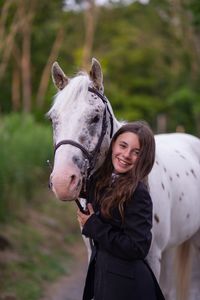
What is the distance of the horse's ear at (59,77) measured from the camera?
145 inches

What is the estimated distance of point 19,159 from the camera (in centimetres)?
1008

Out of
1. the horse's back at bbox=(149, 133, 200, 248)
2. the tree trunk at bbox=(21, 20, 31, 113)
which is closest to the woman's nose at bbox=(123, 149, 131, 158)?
the horse's back at bbox=(149, 133, 200, 248)

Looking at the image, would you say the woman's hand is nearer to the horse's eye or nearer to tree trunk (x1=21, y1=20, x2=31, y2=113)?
the horse's eye

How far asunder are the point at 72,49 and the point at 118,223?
31765mm

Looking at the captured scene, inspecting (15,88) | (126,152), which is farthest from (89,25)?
(126,152)

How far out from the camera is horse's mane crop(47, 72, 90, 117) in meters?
3.47

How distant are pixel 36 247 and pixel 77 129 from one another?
527 cm

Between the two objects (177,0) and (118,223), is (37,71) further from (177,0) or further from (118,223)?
(118,223)

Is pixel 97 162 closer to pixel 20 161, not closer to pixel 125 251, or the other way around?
pixel 125 251

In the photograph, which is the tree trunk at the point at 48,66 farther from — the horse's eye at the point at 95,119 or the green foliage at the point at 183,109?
the horse's eye at the point at 95,119

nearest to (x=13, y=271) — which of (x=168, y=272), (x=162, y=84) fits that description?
(x=168, y=272)

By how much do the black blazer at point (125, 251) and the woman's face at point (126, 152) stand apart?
12 cm

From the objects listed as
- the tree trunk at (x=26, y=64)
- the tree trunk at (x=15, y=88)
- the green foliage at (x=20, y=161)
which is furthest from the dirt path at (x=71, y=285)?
the tree trunk at (x=15, y=88)

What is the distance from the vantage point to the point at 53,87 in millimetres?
9594
